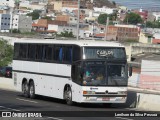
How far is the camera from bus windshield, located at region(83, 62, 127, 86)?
29.3 metres

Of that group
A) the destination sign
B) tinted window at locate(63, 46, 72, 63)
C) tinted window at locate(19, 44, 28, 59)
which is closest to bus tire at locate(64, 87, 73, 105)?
tinted window at locate(63, 46, 72, 63)

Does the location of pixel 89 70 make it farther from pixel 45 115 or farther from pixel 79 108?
pixel 45 115

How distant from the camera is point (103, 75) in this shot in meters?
29.5

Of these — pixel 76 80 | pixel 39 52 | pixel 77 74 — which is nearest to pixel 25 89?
pixel 39 52

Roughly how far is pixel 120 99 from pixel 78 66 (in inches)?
85.1

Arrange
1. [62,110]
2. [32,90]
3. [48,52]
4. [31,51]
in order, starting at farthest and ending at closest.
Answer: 1. [32,90]
2. [31,51]
3. [48,52]
4. [62,110]

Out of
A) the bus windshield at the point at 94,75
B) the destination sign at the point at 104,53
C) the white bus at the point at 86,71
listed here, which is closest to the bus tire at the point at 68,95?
the white bus at the point at 86,71

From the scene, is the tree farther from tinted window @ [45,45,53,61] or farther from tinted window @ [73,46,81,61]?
tinted window @ [73,46,81,61]

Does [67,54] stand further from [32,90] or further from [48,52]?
[32,90]

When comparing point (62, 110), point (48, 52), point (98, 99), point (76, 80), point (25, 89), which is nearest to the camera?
point (62, 110)

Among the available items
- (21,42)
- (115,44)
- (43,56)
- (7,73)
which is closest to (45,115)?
(115,44)

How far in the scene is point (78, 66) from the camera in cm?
2967

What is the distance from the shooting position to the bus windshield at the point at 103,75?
1155 inches

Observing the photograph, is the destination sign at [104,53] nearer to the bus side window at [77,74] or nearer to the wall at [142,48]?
the bus side window at [77,74]
